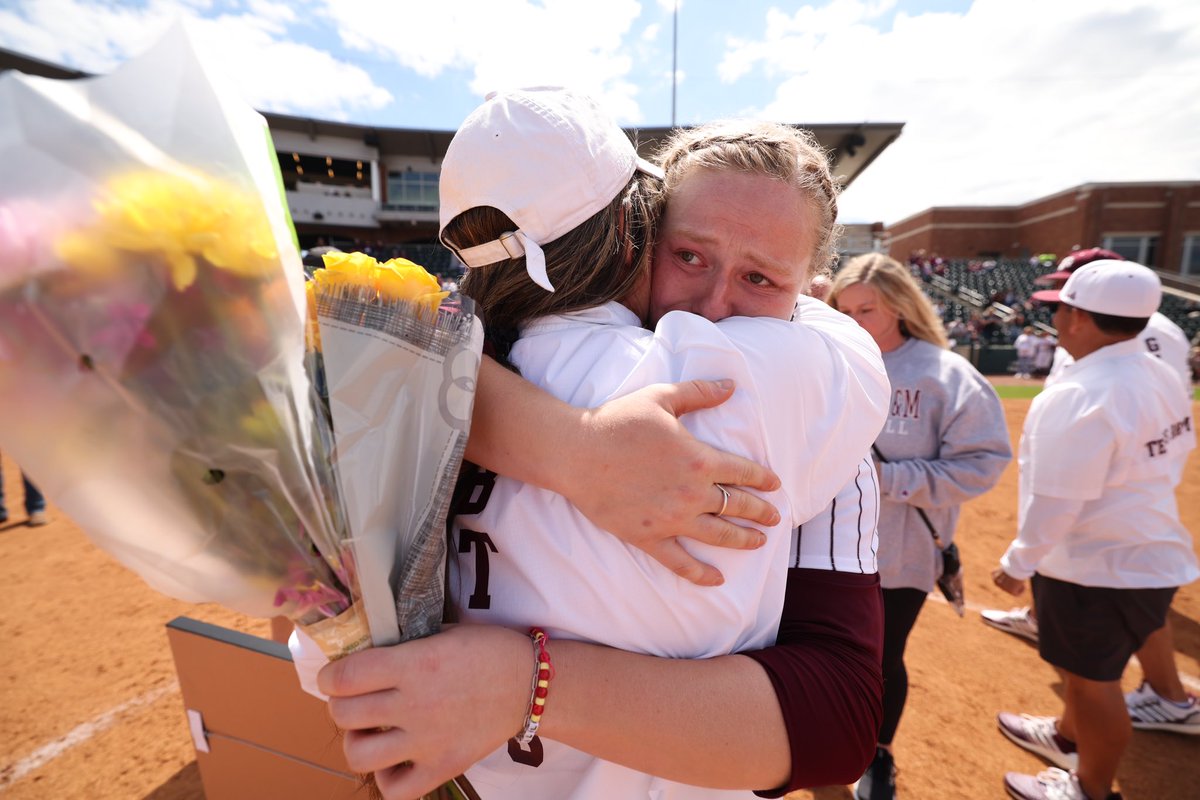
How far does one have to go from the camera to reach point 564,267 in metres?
1.03

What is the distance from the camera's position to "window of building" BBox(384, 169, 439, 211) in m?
36.7

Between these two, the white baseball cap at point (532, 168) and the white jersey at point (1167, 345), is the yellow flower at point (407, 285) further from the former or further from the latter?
the white jersey at point (1167, 345)

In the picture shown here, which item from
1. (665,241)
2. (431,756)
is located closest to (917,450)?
(665,241)

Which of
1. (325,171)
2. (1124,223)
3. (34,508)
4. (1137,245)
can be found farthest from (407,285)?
(1137,245)

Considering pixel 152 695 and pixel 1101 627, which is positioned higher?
pixel 1101 627

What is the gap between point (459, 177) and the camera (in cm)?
100

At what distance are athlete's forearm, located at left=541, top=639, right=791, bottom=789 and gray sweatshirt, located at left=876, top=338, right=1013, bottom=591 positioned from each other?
7.05 feet

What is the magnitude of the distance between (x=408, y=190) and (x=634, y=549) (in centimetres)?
4043

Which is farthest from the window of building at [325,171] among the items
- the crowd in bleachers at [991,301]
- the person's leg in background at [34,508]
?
the person's leg in background at [34,508]

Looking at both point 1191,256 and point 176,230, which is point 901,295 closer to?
point 176,230

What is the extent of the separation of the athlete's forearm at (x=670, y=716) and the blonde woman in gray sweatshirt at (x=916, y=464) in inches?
84.6

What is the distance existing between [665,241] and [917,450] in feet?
7.31

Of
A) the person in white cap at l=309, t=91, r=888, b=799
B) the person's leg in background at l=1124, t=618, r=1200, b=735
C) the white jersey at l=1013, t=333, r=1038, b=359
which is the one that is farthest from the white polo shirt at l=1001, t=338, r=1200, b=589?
the white jersey at l=1013, t=333, r=1038, b=359

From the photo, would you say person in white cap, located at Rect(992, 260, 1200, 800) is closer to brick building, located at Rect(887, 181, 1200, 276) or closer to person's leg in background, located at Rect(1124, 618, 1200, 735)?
person's leg in background, located at Rect(1124, 618, 1200, 735)
